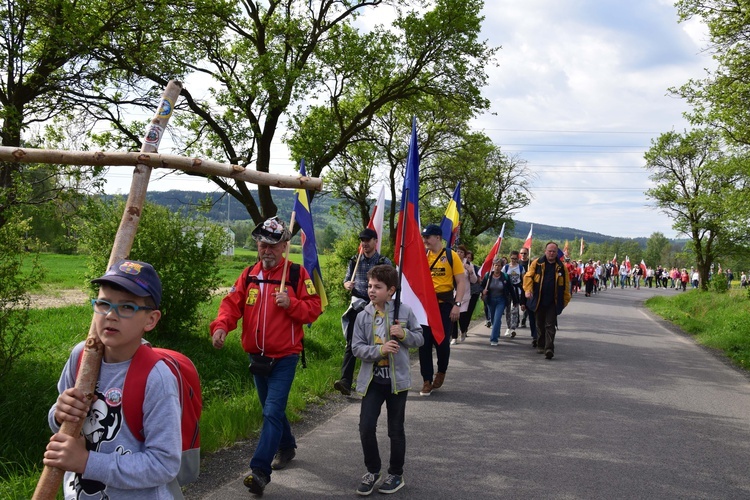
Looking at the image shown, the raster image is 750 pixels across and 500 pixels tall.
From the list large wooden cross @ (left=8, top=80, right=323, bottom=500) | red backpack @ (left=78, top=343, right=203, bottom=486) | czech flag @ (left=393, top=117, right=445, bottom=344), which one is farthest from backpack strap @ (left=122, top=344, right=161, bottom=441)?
czech flag @ (left=393, top=117, right=445, bottom=344)

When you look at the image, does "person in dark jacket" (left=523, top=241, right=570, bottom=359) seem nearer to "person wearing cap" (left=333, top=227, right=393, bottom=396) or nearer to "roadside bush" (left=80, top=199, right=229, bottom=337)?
"person wearing cap" (left=333, top=227, right=393, bottom=396)

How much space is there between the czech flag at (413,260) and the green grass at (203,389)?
1.90 meters

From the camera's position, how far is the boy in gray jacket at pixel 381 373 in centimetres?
467

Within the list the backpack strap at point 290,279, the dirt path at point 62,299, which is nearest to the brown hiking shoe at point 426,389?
the backpack strap at point 290,279

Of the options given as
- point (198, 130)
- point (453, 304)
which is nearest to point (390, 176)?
point (198, 130)

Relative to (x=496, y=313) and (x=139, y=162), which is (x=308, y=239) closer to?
(x=139, y=162)

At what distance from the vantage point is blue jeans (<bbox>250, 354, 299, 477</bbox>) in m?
4.50

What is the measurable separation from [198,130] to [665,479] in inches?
618

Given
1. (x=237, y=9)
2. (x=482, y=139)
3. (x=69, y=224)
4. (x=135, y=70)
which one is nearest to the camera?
(x=69, y=224)

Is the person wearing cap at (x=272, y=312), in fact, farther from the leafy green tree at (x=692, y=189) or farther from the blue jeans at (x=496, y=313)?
the leafy green tree at (x=692, y=189)

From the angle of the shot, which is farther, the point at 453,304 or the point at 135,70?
the point at 135,70

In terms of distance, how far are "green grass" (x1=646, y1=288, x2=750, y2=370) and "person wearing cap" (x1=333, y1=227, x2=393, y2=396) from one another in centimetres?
756

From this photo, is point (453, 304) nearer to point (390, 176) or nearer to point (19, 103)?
point (19, 103)

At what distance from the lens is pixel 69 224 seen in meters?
7.99
